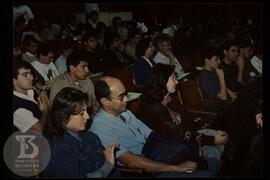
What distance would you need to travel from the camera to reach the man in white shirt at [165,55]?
5.28 m

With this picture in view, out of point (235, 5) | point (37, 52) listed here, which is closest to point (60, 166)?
point (37, 52)

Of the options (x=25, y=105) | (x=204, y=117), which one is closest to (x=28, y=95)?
(x=25, y=105)

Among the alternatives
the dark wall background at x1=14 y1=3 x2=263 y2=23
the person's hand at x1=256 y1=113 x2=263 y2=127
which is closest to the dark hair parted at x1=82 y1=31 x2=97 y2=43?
the dark wall background at x1=14 y1=3 x2=263 y2=23

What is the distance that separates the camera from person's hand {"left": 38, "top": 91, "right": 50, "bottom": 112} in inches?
204

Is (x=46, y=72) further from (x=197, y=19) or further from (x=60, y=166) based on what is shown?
(x=197, y=19)

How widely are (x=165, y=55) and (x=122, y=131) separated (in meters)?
0.76

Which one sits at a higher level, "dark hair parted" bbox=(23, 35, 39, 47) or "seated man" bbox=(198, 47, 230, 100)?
"dark hair parted" bbox=(23, 35, 39, 47)

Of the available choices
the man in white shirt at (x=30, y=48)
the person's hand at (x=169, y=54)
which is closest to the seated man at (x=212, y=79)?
the person's hand at (x=169, y=54)

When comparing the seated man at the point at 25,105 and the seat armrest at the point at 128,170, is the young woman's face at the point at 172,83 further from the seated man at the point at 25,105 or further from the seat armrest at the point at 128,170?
the seated man at the point at 25,105

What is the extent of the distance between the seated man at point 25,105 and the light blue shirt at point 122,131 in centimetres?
44

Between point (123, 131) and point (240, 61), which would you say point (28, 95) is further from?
point (240, 61)

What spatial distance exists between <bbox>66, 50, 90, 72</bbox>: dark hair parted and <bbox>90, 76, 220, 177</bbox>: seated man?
0.24 meters

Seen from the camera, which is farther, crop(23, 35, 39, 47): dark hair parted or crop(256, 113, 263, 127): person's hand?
crop(256, 113, 263, 127): person's hand

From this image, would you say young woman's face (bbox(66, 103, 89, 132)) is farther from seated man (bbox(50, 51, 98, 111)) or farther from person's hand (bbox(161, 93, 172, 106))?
person's hand (bbox(161, 93, 172, 106))
